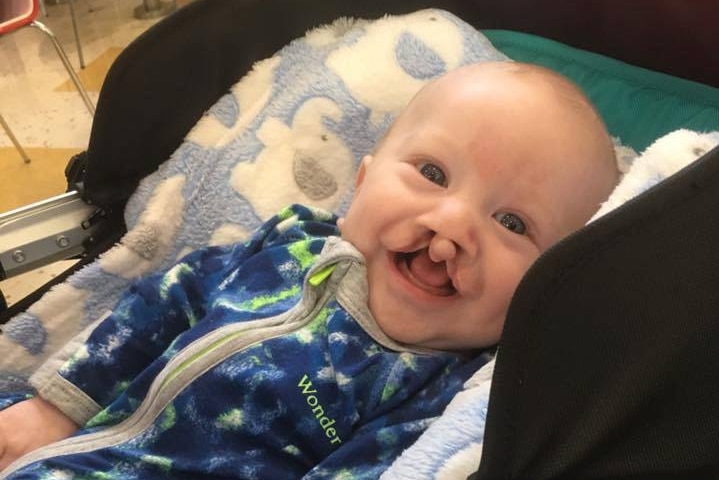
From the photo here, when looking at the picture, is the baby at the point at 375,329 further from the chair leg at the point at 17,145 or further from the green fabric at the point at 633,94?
the chair leg at the point at 17,145

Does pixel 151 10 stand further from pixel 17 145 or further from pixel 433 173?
pixel 433 173

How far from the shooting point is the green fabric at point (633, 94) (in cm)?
98

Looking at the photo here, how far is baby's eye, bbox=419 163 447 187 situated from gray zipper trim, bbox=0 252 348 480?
0.11 metres

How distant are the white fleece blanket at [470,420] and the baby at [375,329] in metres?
0.09

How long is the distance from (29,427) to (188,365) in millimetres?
195

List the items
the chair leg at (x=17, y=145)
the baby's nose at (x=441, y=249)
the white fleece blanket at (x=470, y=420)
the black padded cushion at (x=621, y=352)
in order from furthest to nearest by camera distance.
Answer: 1. the chair leg at (x=17, y=145)
2. the baby's nose at (x=441, y=249)
3. the white fleece blanket at (x=470, y=420)
4. the black padded cushion at (x=621, y=352)

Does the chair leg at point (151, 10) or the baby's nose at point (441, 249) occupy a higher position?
the baby's nose at point (441, 249)

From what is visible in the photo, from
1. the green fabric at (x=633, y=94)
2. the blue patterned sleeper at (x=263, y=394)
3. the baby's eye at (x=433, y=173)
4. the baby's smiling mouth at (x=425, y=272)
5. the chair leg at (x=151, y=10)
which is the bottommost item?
the chair leg at (x=151, y=10)

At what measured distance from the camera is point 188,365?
805 millimetres

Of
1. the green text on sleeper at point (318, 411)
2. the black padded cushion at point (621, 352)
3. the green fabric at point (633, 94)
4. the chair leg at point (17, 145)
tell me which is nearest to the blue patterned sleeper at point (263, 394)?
the green text on sleeper at point (318, 411)

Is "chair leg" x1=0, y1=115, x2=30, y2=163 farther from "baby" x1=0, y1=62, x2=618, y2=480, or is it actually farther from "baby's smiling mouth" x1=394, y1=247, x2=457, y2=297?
"baby's smiling mouth" x1=394, y1=247, x2=457, y2=297

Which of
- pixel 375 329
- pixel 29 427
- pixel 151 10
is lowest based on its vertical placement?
pixel 151 10

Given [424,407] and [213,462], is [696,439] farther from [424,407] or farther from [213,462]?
[213,462]

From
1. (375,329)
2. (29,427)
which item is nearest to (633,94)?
(375,329)
